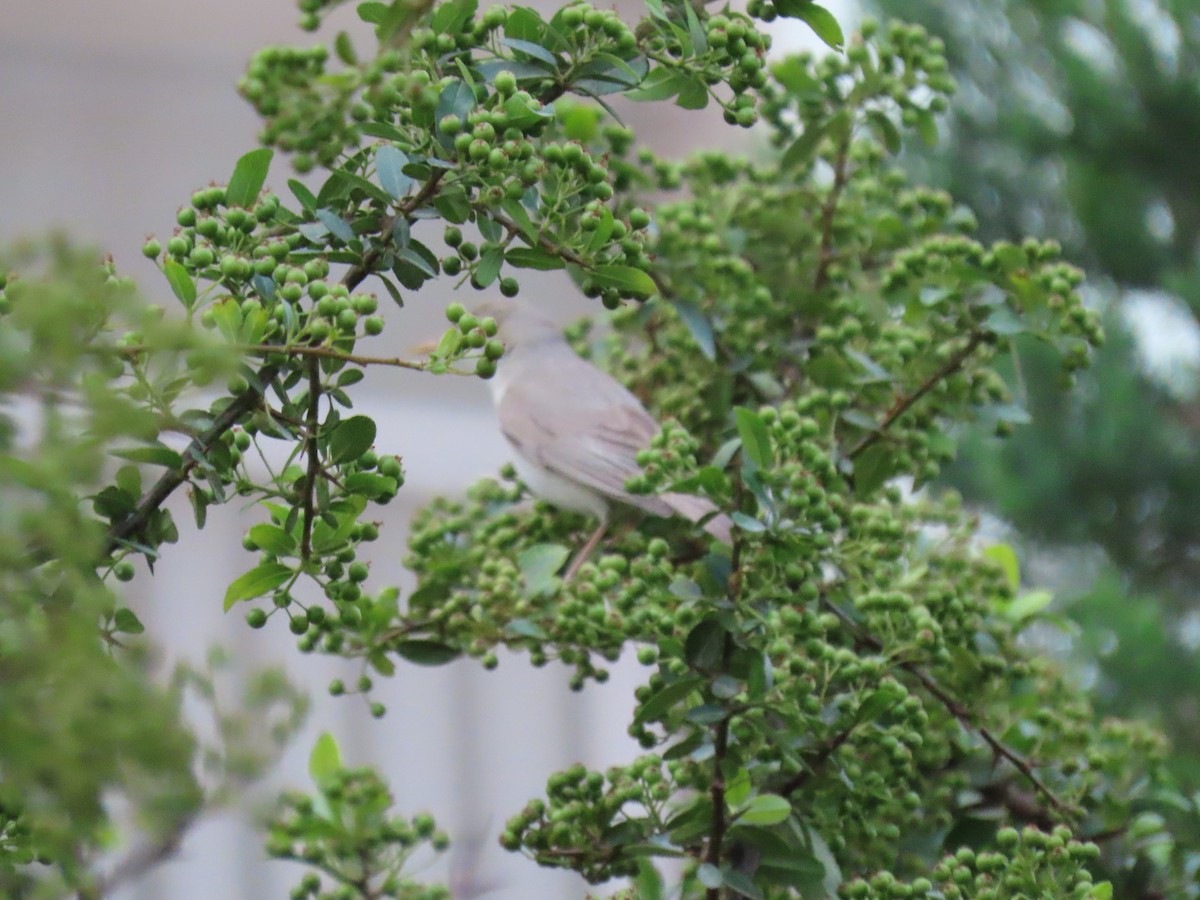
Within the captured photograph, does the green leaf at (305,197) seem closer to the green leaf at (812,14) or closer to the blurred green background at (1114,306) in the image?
the green leaf at (812,14)

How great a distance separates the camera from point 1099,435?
8.75 feet

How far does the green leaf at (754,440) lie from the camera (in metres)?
1.10

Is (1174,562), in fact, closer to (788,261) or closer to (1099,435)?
(1099,435)

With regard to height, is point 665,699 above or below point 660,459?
below


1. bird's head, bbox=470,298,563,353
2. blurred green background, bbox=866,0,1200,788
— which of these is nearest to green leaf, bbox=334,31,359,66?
bird's head, bbox=470,298,563,353

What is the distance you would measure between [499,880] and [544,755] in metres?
2.93

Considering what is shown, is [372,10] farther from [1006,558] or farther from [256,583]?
[1006,558]

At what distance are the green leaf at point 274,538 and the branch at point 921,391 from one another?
622 mm

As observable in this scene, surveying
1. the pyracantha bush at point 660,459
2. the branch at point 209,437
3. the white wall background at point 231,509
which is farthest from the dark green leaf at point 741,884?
the white wall background at point 231,509

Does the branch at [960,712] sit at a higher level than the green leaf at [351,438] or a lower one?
lower

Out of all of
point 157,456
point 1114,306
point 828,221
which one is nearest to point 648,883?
point 157,456

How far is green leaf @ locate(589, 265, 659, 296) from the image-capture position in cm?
93

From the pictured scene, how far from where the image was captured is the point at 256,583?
39.4 inches

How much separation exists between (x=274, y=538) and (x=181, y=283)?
0.18m
